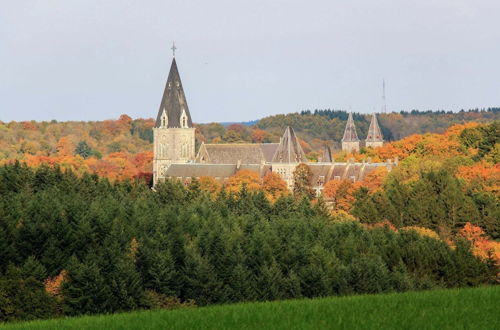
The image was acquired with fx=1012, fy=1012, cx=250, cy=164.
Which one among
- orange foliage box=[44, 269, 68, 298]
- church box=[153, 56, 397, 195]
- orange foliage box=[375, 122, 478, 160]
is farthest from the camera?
church box=[153, 56, 397, 195]

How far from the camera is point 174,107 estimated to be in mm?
132375

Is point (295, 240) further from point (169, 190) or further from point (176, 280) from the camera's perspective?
point (169, 190)

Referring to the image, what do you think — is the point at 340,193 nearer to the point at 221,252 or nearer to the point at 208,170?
the point at 208,170

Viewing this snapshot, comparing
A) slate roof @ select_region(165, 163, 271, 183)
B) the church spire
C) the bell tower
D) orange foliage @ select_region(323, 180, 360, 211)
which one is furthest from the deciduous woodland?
the church spire

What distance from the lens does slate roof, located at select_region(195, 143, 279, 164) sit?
443 ft

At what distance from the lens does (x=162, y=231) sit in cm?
5503

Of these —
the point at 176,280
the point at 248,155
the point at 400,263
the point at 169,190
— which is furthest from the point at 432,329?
the point at 248,155

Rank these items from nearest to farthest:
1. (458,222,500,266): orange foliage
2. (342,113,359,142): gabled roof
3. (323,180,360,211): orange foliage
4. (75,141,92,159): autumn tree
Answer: (458,222,500,266): orange foliage
(323,180,360,211): orange foliage
(342,113,359,142): gabled roof
(75,141,92,159): autumn tree

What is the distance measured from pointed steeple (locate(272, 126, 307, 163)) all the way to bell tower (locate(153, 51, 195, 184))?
15.6m

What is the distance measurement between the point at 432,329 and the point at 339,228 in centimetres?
4538

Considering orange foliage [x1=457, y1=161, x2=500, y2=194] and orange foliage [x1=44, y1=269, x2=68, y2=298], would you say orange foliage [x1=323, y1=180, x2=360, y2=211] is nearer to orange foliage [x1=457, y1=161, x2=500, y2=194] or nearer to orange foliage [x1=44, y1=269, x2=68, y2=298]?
orange foliage [x1=457, y1=161, x2=500, y2=194]

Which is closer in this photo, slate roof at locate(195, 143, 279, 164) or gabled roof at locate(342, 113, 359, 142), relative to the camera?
slate roof at locate(195, 143, 279, 164)

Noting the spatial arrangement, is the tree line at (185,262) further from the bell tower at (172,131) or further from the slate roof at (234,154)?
the slate roof at (234,154)

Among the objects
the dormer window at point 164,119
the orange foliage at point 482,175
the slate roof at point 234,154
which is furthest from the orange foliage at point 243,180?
the orange foliage at point 482,175
